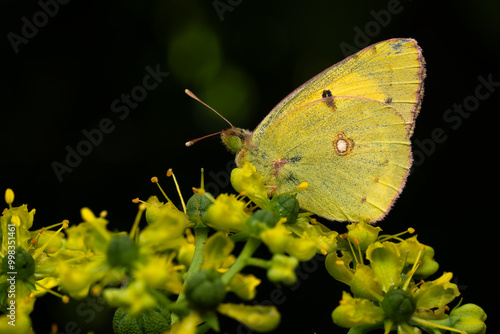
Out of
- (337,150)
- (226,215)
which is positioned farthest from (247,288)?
(337,150)

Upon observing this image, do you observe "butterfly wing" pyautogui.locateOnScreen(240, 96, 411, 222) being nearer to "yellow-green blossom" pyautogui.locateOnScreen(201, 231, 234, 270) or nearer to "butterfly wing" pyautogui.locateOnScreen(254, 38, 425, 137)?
"butterfly wing" pyautogui.locateOnScreen(254, 38, 425, 137)

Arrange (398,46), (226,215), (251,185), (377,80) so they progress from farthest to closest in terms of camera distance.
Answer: (377,80) < (398,46) < (251,185) < (226,215)

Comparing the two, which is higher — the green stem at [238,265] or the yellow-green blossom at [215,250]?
the yellow-green blossom at [215,250]

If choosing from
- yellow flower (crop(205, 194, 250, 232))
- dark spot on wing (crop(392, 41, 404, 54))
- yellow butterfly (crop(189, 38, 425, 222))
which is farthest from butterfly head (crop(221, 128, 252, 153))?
yellow flower (crop(205, 194, 250, 232))

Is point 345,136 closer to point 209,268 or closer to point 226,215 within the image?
point 226,215

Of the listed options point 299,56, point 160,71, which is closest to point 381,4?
point 299,56

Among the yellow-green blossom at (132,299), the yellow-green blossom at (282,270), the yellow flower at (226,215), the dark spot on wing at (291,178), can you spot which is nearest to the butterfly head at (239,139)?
the dark spot on wing at (291,178)

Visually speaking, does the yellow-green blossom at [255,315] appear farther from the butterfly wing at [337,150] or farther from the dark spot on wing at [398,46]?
the dark spot on wing at [398,46]

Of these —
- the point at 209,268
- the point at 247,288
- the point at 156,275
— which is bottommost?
the point at 247,288
